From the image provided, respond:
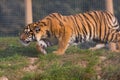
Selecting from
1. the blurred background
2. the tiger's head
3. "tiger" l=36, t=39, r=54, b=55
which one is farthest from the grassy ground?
the blurred background

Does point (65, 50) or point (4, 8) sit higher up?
point (4, 8)

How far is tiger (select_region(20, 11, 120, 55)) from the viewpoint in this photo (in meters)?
9.00

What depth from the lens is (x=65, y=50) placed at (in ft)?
29.8

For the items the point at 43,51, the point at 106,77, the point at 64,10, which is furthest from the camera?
the point at 64,10

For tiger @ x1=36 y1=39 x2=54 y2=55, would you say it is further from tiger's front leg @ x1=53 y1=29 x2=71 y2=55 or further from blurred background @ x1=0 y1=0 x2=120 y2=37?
blurred background @ x1=0 y1=0 x2=120 y2=37

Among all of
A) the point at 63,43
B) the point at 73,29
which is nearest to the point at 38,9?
the point at 73,29

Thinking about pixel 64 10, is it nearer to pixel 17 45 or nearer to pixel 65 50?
pixel 17 45

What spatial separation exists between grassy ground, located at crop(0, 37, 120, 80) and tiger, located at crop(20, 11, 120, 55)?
0.28 meters

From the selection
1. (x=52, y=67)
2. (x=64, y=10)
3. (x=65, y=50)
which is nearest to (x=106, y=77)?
(x=52, y=67)

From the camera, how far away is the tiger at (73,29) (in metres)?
9.00

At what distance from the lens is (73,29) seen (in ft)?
30.3

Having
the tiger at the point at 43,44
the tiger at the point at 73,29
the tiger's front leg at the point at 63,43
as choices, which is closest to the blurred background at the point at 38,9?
the tiger at the point at 73,29

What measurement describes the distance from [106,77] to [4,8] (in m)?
5.96

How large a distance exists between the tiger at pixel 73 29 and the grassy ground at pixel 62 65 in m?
0.28
